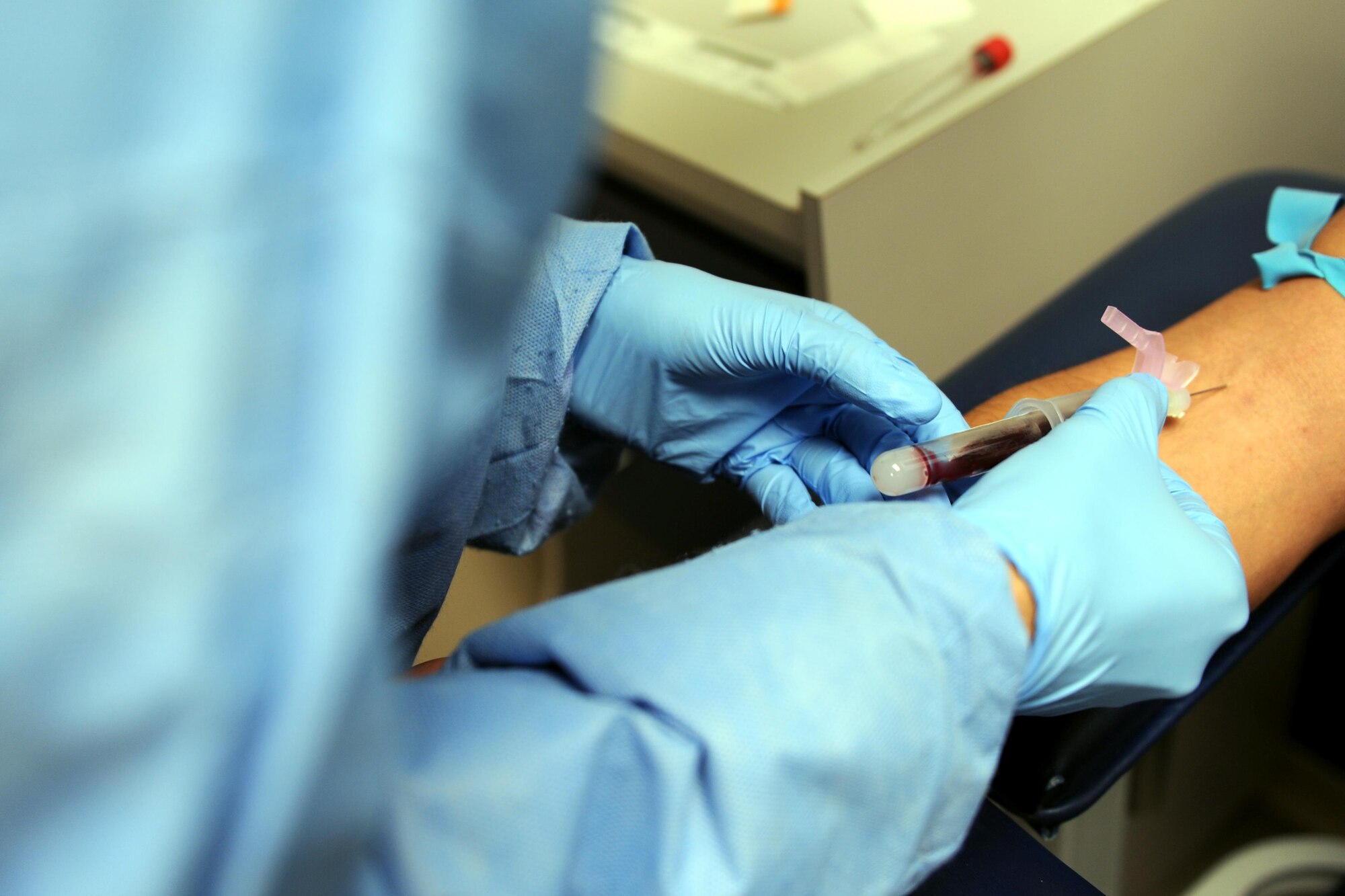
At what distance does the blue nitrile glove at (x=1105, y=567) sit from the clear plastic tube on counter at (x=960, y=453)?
0.04 m

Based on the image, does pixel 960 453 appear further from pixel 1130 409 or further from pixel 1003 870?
pixel 1003 870

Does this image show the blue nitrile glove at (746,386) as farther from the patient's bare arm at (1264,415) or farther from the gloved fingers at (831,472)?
the patient's bare arm at (1264,415)

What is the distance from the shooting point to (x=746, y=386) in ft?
2.94

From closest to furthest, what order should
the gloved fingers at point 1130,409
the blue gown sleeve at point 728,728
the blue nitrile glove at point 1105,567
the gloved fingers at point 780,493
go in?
the blue gown sleeve at point 728,728 → the blue nitrile glove at point 1105,567 → the gloved fingers at point 1130,409 → the gloved fingers at point 780,493

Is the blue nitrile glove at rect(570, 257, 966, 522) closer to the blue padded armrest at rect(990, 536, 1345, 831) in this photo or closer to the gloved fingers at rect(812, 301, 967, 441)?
the gloved fingers at rect(812, 301, 967, 441)

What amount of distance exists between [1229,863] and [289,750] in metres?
1.35

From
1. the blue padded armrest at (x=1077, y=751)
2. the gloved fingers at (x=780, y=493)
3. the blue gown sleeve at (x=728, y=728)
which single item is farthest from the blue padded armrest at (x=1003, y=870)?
the gloved fingers at (x=780, y=493)

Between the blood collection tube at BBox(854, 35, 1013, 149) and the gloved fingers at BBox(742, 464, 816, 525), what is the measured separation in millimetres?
630

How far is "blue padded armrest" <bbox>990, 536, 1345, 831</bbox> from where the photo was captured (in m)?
0.78

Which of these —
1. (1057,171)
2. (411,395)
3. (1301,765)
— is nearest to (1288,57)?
(1057,171)

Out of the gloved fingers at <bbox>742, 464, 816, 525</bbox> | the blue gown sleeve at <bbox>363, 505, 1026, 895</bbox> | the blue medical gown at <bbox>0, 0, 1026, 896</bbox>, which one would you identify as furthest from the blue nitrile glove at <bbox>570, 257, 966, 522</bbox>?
the blue medical gown at <bbox>0, 0, 1026, 896</bbox>

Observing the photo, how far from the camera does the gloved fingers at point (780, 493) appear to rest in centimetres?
86

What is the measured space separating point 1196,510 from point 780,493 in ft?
1.12

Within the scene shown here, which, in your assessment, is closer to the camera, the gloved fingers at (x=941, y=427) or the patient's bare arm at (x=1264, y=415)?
the gloved fingers at (x=941, y=427)
